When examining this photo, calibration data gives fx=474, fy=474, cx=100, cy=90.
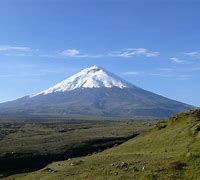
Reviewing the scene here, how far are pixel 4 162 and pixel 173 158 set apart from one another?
152ft

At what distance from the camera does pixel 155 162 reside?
3703 cm

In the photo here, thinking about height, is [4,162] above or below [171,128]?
below

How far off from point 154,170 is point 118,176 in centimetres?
268

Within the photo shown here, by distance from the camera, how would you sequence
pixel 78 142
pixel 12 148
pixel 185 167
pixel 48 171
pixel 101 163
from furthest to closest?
pixel 78 142 < pixel 12 148 < pixel 48 171 < pixel 101 163 < pixel 185 167

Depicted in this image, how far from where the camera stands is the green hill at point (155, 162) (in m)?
34.1

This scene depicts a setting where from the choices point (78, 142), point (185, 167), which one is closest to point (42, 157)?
point (78, 142)

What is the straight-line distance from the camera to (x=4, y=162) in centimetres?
7781

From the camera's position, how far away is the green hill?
3406 centimetres

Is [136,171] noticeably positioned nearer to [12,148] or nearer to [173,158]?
[173,158]

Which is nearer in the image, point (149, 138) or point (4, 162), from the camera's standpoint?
point (149, 138)

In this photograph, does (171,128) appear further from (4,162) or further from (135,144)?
(4,162)

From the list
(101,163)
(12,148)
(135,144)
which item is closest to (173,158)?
(101,163)

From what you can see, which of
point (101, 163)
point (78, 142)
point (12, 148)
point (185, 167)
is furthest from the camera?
point (78, 142)

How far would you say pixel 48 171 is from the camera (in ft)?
145
